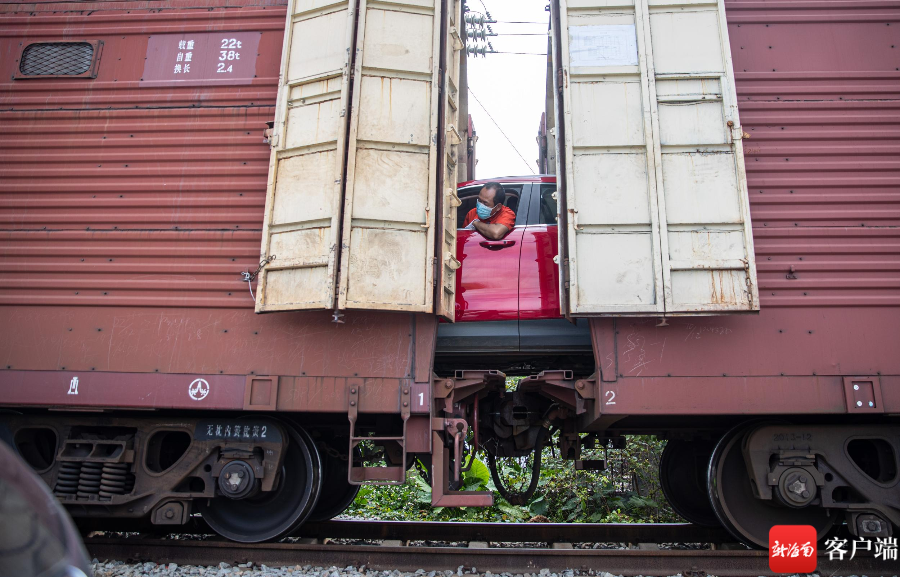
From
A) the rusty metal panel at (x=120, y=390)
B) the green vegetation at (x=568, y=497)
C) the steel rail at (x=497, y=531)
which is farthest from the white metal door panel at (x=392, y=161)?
the green vegetation at (x=568, y=497)

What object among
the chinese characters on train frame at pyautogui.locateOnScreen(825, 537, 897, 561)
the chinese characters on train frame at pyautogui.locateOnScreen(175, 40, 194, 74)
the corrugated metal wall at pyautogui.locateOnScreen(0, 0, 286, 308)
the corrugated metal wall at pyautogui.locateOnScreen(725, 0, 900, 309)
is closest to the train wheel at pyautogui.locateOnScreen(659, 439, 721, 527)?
the chinese characters on train frame at pyautogui.locateOnScreen(825, 537, 897, 561)

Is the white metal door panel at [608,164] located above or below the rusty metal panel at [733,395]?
above

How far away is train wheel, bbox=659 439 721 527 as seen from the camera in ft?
16.5

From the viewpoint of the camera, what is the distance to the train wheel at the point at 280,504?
4.32 meters

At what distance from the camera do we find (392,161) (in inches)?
160

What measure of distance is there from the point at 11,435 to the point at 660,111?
5.32 metres

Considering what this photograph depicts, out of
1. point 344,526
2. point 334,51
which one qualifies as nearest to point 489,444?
point 344,526

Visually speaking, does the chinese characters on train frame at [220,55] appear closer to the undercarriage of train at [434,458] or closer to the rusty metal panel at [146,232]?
the rusty metal panel at [146,232]

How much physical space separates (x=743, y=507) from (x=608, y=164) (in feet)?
9.01

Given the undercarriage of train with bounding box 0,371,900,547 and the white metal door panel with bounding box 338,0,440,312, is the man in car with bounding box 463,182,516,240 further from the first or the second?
the undercarriage of train with bounding box 0,371,900,547

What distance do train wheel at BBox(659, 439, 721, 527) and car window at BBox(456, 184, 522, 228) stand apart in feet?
8.37

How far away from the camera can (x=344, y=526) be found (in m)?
4.98

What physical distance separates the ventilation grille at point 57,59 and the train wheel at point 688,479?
605cm

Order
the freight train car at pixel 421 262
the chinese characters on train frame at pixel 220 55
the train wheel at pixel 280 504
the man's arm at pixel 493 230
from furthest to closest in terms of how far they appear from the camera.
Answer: the chinese characters on train frame at pixel 220 55, the man's arm at pixel 493 230, the train wheel at pixel 280 504, the freight train car at pixel 421 262
